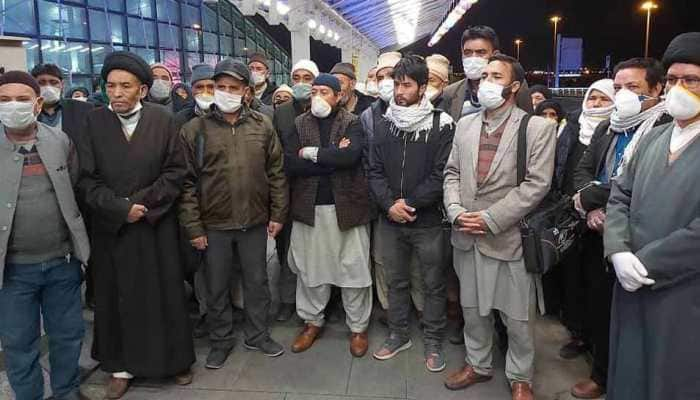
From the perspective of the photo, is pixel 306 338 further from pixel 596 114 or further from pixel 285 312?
pixel 596 114

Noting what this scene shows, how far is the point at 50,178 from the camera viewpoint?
A: 2.62m

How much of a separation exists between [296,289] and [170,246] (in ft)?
3.75

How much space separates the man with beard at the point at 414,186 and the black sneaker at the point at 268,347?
71 cm

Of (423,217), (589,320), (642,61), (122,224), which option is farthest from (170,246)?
(642,61)

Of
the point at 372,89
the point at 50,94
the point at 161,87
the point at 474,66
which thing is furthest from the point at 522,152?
the point at 50,94

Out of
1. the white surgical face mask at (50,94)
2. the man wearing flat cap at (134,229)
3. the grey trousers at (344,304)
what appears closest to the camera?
the man wearing flat cap at (134,229)

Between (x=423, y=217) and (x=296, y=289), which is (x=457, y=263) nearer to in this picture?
(x=423, y=217)

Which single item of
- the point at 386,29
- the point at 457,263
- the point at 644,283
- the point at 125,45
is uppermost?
the point at 386,29

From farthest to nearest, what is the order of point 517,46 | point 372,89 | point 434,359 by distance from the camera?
1. point 517,46
2. point 372,89
3. point 434,359

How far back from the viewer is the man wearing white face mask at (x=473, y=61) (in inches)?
135

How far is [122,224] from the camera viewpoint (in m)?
2.84

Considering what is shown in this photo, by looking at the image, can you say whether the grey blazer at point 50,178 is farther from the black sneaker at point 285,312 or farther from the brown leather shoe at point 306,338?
the black sneaker at point 285,312

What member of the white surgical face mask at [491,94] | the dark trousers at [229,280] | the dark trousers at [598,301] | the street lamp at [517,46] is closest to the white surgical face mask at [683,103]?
the white surgical face mask at [491,94]

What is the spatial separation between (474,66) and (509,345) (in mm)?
1836
